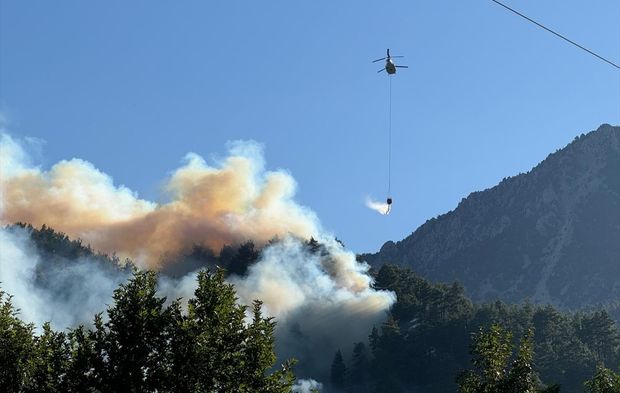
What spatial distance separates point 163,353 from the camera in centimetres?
4112

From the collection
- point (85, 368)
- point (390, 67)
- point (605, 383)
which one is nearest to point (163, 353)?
point (85, 368)

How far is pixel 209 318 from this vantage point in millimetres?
41156

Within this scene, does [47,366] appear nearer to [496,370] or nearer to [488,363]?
[488,363]

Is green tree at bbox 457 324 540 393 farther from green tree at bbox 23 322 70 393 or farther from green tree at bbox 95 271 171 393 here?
green tree at bbox 23 322 70 393

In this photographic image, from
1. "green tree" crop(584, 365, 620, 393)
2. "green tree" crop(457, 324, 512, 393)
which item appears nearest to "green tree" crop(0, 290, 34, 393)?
"green tree" crop(457, 324, 512, 393)

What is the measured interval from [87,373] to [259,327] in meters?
9.08

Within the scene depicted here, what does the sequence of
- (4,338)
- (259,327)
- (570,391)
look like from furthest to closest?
(570,391)
(4,338)
(259,327)

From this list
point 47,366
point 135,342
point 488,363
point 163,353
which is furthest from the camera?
point 47,366

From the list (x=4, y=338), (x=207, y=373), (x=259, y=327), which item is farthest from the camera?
(x=4, y=338)

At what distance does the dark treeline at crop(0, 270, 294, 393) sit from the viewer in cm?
3962

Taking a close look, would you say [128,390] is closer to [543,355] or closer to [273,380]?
[273,380]

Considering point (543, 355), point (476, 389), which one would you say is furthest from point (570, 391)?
point (476, 389)

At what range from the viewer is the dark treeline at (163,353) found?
39.6 m

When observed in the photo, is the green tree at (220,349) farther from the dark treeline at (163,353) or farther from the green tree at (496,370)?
the green tree at (496,370)
